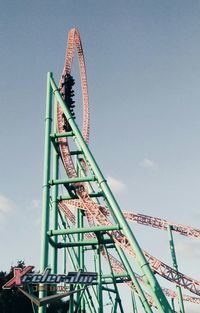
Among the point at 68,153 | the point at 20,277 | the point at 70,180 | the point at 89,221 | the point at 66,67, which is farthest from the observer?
the point at 89,221

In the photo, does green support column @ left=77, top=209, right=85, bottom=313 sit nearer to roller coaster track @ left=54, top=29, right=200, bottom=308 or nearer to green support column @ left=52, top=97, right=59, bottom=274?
roller coaster track @ left=54, top=29, right=200, bottom=308

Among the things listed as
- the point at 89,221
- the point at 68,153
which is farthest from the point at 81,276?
the point at 89,221

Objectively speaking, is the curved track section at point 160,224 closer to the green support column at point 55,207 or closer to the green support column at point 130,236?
the green support column at point 55,207

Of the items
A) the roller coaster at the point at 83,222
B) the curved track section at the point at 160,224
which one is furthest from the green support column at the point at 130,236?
the curved track section at the point at 160,224

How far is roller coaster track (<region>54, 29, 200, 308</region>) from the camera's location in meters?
18.9

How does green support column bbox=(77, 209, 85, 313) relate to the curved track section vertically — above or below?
below

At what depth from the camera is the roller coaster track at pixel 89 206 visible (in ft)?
62.0

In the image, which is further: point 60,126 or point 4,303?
point 4,303

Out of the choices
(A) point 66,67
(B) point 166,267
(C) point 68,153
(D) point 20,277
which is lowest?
(D) point 20,277

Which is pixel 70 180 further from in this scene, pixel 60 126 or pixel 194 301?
pixel 194 301

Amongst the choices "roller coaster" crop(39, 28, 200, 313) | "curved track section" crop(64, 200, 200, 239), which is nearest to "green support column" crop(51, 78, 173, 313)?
"roller coaster" crop(39, 28, 200, 313)

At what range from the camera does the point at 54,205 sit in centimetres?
1554

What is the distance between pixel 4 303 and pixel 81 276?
646 inches

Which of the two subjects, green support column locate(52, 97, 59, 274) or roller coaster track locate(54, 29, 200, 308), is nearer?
green support column locate(52, 97, 59, 274)
